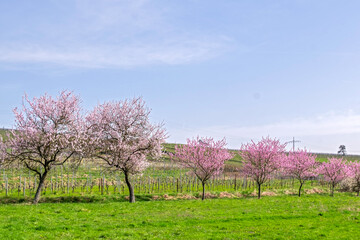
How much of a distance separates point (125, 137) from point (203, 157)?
1082cm

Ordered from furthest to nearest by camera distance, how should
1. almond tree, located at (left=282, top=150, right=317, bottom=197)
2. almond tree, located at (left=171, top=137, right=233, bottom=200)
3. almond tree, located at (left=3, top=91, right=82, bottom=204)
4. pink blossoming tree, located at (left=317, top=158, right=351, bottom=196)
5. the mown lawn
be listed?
1. pink blossoming tree, located at (left=317, top=158, right=351, bottom=196)
2. almond tree, located at (left=282, top=150, right=317, bottom=197)
3. almond tree, located at (left=171, top=137, right=233, bottom=200)
4. almond tree, located at (left=3, top=91, right=82, bottom=204)
5. the mown lawn

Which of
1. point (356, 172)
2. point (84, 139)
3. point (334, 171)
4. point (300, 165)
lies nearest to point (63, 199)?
point (84, 139)

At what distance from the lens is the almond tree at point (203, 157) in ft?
129

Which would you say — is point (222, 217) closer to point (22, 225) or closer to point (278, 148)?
point (22, 225)

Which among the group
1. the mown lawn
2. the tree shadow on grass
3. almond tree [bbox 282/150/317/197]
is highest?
almond tree [bbox 282/150/317/197]

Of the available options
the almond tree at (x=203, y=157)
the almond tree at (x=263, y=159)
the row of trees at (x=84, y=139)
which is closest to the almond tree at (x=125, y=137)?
the row of trees at (x=84, y=139)

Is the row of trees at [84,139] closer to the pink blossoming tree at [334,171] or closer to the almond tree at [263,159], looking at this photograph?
the almond tree at [263,159]

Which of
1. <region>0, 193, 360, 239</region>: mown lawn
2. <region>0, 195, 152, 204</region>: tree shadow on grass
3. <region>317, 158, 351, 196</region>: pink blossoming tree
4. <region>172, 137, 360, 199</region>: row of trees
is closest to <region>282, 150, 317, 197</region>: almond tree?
<region>172, 137, 360, 199</region>: row of trees

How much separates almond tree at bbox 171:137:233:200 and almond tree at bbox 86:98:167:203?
653 cm

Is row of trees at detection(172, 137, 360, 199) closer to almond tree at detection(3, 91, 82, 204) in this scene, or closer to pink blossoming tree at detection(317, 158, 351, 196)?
pink blossoming tree at detection(317, 158, 351, 196)

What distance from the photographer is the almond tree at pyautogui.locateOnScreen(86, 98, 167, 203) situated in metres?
33.6

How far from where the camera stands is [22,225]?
1817cm

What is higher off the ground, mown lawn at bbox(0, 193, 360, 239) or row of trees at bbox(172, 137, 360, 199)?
row of trees at bbox(172, 137, 360, 199)

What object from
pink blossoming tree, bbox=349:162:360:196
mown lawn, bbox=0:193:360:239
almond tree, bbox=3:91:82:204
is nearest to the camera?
mown lawn, bbox=0:193:360:239
